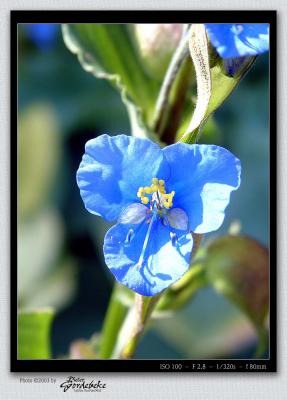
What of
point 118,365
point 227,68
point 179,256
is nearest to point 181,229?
point 179,256

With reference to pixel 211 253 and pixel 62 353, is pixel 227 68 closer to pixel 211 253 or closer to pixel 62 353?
pixel 211 253

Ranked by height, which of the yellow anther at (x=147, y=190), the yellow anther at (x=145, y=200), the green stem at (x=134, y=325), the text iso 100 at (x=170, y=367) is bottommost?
the text iso 100 at (x=170, y=367)

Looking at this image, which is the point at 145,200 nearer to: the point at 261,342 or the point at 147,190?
the point at 147,190

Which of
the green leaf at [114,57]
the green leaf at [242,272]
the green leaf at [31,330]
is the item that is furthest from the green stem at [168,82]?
the green leaf at [31,330]

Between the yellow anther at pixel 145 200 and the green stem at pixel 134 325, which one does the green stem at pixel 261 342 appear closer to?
the green stem at pixel 134 325

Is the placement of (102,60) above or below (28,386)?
above

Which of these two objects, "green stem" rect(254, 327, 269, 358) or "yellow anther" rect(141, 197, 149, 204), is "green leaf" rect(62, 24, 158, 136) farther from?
"green stem" rect(254, 327, 269, 358)

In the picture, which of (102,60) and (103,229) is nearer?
(102,60)
